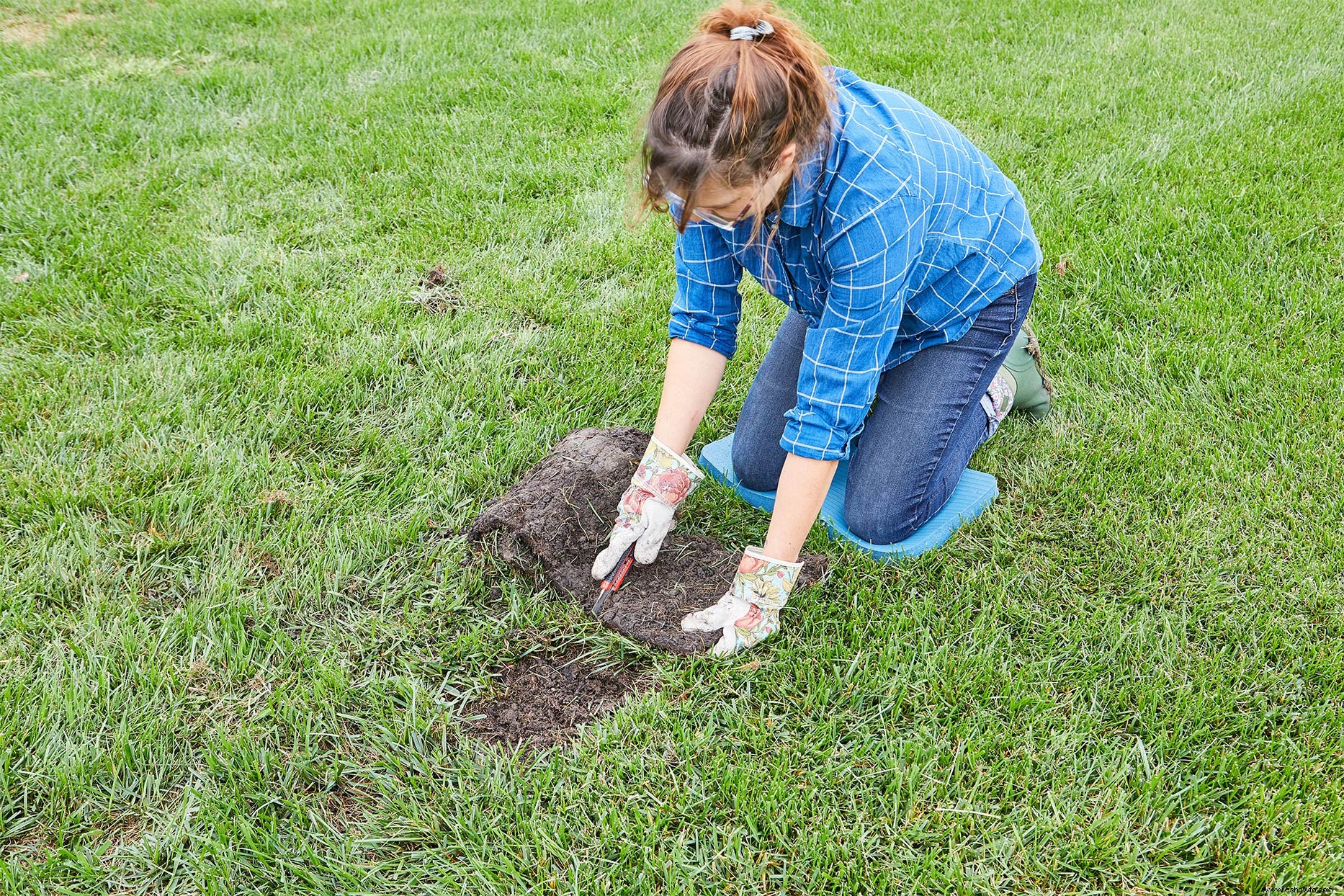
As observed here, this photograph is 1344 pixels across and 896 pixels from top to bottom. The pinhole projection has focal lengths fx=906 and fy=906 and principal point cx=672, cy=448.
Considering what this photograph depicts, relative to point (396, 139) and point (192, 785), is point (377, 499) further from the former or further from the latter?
point (396, 139)

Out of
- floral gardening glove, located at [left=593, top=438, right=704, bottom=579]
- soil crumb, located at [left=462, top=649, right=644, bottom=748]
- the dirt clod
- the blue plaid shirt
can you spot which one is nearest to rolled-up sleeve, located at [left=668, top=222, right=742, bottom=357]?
the blue plaid shirt

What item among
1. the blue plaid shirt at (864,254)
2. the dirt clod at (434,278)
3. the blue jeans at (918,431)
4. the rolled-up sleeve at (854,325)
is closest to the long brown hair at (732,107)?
the blue plaid shirt at (864,254)

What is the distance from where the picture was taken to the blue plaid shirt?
1826 millimetres

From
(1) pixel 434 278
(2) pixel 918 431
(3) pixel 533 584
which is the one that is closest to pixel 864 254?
(2) pixel 918 431

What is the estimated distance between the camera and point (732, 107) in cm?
157

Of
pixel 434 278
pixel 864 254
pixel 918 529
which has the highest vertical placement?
pixel 864 254

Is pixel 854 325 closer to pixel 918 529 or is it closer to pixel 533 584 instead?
pixel 918 529

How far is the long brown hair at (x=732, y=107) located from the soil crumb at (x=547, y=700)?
109 centimetres

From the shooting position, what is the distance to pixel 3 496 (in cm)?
249

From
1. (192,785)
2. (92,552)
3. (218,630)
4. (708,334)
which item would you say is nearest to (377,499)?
(218,630)

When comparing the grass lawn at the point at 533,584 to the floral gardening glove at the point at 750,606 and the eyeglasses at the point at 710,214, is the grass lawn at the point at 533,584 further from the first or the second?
the eyeglasses at the point at 710,214

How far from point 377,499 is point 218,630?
1.80ft

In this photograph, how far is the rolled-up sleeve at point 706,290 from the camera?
2.18 meters

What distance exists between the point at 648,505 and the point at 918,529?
2.55 ft
